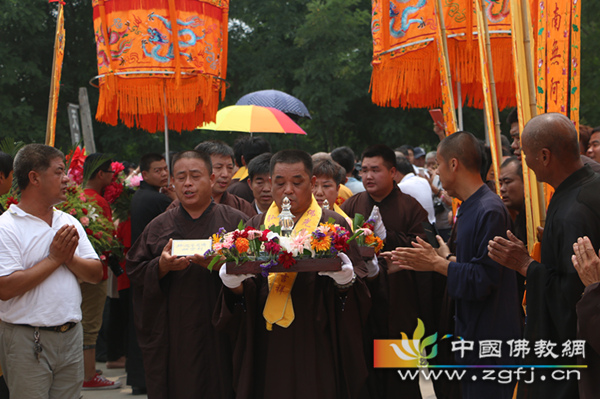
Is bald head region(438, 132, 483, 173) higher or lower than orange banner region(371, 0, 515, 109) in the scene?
lower

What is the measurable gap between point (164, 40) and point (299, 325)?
304 cm

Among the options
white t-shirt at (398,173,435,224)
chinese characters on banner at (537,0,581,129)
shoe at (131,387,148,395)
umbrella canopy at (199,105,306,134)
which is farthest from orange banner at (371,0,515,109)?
shoe at (131,387,148,395)

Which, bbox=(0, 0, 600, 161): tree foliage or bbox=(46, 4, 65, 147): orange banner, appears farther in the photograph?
bbox=(0, 0, 600, 161): tree foliage

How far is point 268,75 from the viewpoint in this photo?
1884 cm

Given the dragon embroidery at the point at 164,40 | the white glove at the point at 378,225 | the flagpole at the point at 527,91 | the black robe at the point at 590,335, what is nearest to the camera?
the black robe at the point at 590,335

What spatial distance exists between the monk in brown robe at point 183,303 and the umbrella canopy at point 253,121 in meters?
3.75

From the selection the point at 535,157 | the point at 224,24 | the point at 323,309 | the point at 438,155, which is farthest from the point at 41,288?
the point at 224,24

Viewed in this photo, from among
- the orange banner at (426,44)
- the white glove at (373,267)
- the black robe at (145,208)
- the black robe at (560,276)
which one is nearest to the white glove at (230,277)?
the white glove at (373,267)

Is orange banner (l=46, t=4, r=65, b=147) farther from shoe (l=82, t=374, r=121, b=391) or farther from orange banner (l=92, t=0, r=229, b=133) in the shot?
shoe (l=82, t=374, r=121, b=391)

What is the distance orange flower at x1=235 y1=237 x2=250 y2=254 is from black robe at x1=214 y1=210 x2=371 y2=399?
52cm

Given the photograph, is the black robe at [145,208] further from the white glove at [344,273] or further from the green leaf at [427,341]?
the white glove at [344,273]

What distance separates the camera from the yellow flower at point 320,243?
343 centimetres

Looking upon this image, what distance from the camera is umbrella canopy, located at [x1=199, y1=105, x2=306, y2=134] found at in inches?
329

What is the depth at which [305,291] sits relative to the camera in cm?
387
